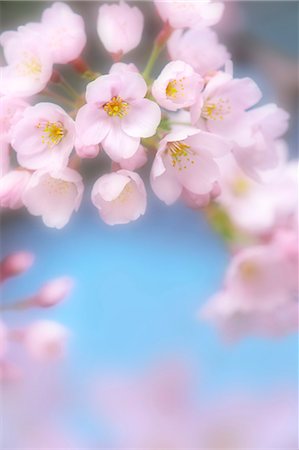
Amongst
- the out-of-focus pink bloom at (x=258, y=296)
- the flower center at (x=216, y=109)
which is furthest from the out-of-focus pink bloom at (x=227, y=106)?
the out-of-focus pink bloom at (x=258, y=296)

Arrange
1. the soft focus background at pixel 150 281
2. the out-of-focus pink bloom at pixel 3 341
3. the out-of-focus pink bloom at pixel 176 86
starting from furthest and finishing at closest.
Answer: the soft focus background at pixel 150 281
the out-of-focus pink bloom at pixel 3 341
the out-of-focus pink bloom at pixel 176 86

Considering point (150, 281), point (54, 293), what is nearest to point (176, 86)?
point (54, 293)

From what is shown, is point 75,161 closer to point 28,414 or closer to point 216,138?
point 216,138

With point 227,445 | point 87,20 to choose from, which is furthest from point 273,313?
point 87,20

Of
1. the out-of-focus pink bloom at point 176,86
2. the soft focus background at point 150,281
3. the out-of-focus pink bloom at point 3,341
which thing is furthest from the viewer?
the soft focus background at point 150,281

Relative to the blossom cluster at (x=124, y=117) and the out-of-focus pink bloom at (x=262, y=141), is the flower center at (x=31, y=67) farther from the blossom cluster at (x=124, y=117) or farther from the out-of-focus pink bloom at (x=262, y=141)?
the out-of-focus pink bloom at (x=262, y=141)

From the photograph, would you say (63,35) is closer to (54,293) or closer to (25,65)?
(25,65)

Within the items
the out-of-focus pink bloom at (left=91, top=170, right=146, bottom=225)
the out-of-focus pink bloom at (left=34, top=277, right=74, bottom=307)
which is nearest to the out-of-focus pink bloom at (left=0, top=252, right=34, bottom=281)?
the out-of-focus pink bloom at (left=34, top=277, right=74, bottom=307)

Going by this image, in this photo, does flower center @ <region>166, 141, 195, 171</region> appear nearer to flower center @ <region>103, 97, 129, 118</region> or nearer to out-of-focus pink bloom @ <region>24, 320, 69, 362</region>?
flower center @ <region>103, 97, 129, 118</region>
